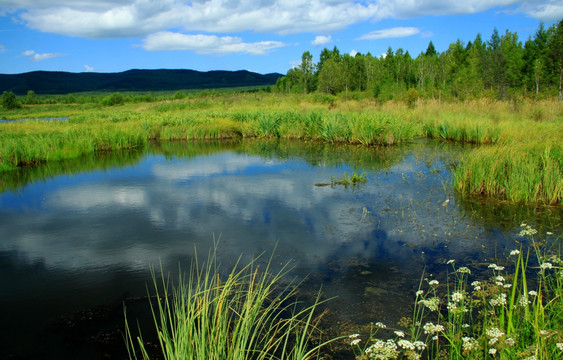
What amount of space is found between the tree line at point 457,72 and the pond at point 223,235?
744 inches

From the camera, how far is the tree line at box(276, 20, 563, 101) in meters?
29.7

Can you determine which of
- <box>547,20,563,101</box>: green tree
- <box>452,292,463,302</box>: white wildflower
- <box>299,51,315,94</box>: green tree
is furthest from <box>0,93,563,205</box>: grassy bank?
<box>299,51,315,94</box>: green tree

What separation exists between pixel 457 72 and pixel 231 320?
154 ft

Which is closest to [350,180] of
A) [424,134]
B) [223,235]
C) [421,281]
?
[223,235]

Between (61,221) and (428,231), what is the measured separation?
6.03m

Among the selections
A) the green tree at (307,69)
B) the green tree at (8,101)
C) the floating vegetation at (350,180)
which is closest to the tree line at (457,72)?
the green tree at (307,69)

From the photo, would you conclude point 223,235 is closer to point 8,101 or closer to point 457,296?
point 457,296

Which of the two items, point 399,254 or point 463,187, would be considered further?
point 463,187

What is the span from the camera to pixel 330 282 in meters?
4.38

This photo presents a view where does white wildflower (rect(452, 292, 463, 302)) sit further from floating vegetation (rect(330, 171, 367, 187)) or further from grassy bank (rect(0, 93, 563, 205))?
floating vegetation (rect(330, 171, 367, 187))

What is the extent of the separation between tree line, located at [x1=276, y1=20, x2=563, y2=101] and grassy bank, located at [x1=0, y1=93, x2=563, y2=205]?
29.6 ft

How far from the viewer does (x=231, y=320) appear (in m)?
3.61

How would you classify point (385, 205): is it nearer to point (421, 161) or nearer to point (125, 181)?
point (421, 161)

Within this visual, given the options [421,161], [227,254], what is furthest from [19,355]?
[421,161]
